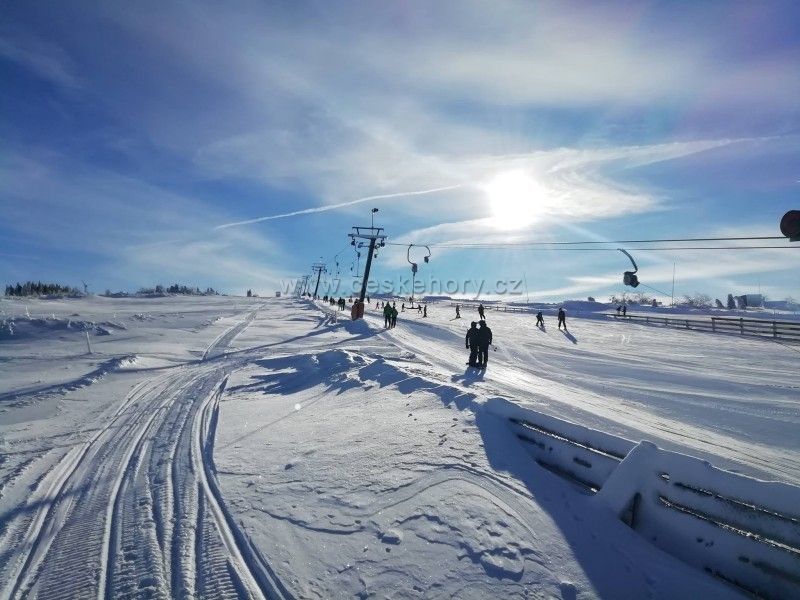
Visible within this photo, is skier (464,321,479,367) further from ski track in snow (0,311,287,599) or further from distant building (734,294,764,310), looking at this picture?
distant building (734,294,764,310)

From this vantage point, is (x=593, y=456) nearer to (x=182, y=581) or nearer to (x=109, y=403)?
(x=182, y=581)

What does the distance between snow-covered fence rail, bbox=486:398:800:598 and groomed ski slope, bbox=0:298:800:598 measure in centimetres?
20

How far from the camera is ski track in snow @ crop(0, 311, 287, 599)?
11.2ft

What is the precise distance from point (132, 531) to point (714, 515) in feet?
18.2

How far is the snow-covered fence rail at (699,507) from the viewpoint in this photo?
3150 millimetres

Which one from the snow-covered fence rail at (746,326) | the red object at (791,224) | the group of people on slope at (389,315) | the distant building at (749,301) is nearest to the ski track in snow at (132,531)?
the red object at (791,224)

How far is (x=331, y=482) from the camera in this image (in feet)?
16.8

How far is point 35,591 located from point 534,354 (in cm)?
1886

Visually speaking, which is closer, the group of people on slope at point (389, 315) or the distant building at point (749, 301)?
the group of people on slope at point (389, 315)

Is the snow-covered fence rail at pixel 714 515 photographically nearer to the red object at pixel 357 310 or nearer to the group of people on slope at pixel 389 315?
the group of people on slope at pixel 389 315

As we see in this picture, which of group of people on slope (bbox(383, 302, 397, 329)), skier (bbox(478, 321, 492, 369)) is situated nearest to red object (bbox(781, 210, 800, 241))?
skier (bbox(478, 321, 492, 369))

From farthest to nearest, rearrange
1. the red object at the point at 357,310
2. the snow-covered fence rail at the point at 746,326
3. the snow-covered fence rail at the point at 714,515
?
1. the red object at the point at 357,310
2. the snow-covered fence rail at the point at 746,326
3. the snow-covered fence rail at the point at 714,515

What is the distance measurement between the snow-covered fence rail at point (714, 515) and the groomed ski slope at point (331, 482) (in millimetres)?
192

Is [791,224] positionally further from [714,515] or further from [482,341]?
[482,341]
